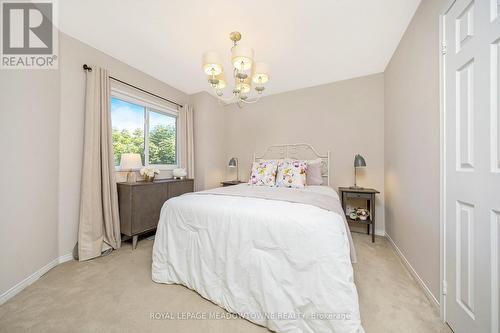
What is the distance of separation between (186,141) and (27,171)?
2068 millimetres

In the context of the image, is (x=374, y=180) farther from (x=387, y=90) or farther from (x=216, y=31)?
(x=216, y=31)

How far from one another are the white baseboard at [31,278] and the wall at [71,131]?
7 cm

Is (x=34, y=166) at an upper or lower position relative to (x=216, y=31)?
lower

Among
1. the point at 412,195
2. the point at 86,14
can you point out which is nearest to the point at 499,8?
the point at 412,195

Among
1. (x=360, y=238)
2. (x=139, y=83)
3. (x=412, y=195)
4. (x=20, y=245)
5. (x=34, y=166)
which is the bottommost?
(x=360, y=238)

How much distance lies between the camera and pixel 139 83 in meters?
2.71

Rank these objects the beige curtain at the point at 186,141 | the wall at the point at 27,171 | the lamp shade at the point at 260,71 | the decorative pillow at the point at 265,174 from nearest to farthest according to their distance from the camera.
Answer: the wall at the point at 27,171 < the lamp shade at the point at 260,71 < the decorative pillow at the point at 265,174 < the beige curtain at the point at 186,141

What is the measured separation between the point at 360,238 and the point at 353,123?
5.85 feet

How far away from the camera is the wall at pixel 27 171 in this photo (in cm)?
142

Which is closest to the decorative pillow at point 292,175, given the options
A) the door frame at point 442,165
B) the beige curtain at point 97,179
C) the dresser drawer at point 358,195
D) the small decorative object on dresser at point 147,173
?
the dresser drawer at point 358,195

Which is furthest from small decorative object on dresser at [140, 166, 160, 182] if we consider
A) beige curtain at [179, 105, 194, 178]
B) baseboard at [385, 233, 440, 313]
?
baseboard at [385, 233, 440, 313]

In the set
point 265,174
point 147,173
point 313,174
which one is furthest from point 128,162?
point 313,174

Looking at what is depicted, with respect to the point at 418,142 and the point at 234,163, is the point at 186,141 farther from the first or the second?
the point at 418,142

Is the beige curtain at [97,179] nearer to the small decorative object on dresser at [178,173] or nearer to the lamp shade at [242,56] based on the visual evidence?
the small decorative object on dresser at [178,173]
